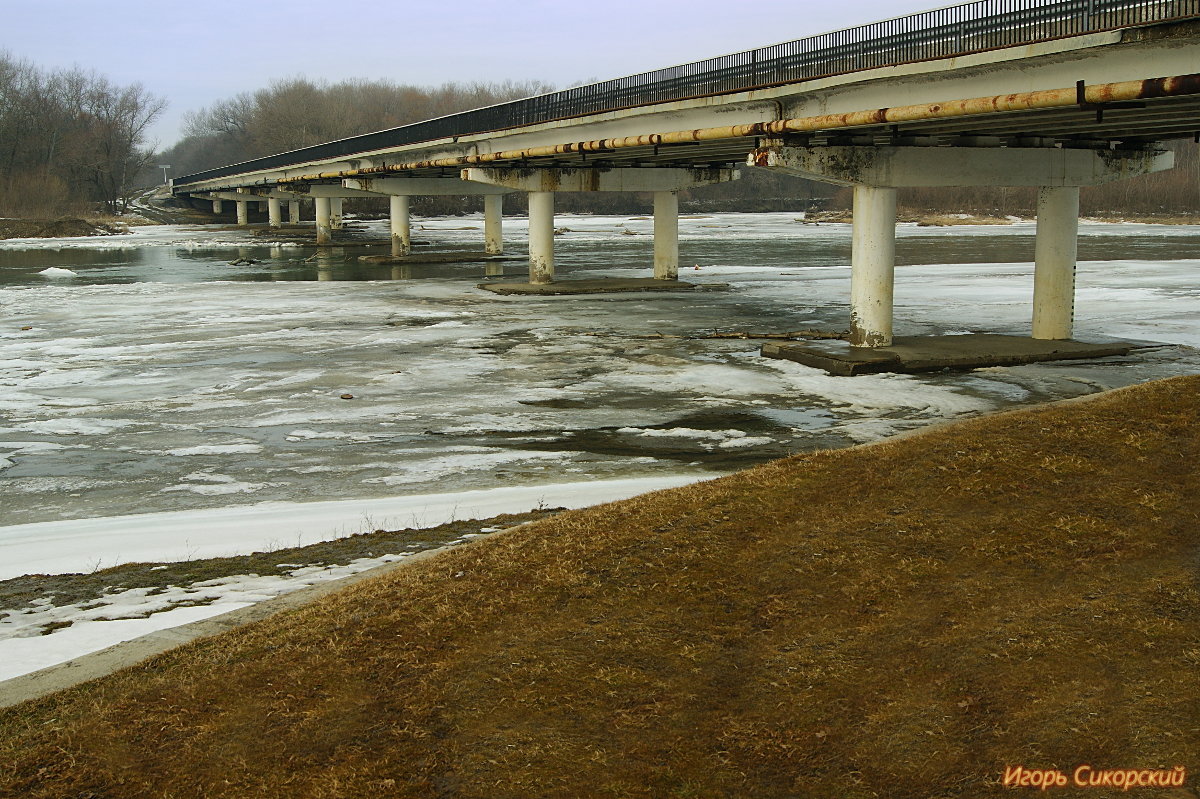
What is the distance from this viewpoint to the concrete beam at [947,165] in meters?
23.9

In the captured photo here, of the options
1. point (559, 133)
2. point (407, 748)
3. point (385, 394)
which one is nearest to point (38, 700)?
point (407, 748)

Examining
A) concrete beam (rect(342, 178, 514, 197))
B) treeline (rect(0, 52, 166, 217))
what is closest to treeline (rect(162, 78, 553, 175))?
treeline (rect(0, 52, 166, 217))

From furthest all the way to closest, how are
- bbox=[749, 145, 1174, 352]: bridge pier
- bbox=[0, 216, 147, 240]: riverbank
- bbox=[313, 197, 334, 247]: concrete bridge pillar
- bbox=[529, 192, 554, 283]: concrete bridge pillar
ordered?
bbox=[0, 216, 147, 240]: riverbank, bbox=[313, 197, 334, 247]: concrete bridge pillar, bbox=[529, 192, 554, 283]: concrete bridge pillar, bbox=[749, 145, 1174, 352]: bridge pier

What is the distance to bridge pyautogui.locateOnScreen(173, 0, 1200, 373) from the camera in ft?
56.3

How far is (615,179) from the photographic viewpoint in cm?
4519

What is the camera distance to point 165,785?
17.2 ft

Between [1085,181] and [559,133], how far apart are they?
18583 millimetres

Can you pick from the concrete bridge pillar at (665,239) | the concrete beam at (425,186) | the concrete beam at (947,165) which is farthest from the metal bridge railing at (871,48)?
the concrete beam at (425,186)

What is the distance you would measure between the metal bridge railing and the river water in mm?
5587

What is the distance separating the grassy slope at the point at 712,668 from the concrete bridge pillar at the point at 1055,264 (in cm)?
1604

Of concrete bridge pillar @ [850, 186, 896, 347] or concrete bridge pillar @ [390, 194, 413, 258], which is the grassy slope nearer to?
concrete bridge pillar @ [850, 186, 896, 347]

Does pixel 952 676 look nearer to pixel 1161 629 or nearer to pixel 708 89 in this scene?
pixel 1161 629

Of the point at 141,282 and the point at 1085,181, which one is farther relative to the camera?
the point at 141,282

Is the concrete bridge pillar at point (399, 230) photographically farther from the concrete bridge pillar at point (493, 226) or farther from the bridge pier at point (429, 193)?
the concrete bridge pillar at point (493, 226)
